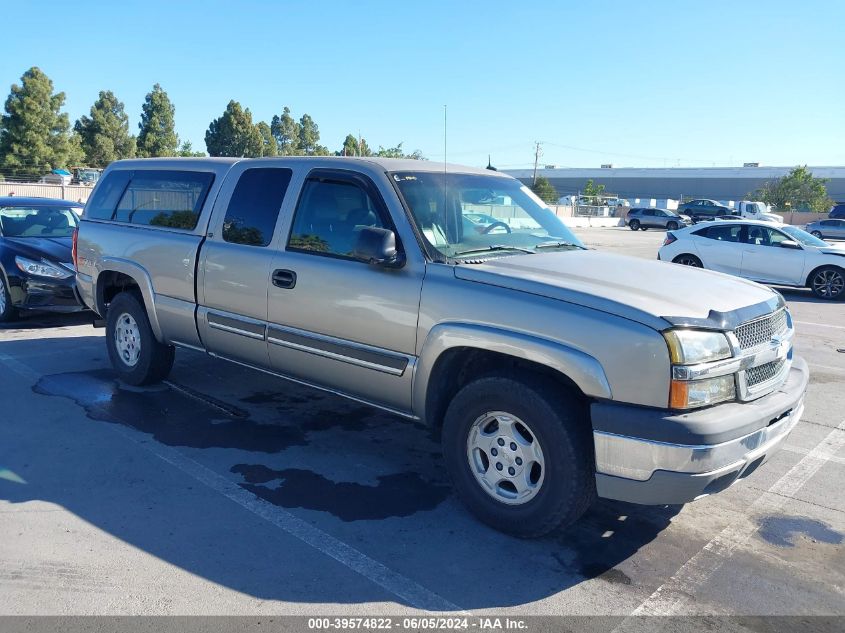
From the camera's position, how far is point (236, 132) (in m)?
53.6

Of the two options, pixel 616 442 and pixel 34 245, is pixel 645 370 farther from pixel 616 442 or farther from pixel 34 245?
pixel 34 245

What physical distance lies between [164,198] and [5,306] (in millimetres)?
4227

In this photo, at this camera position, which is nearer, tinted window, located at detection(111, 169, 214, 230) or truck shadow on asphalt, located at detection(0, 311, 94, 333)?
tinted window, located at detection(111, 169, 214, 230)

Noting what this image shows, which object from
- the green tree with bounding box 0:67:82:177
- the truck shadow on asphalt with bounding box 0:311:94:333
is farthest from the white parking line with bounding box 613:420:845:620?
the green tree with bounding box 0:67:82:177

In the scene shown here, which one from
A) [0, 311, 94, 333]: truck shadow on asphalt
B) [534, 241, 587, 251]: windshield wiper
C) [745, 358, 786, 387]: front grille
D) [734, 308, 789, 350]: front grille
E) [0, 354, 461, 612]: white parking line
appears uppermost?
[534, 241, 587, 251]: windshield wiper

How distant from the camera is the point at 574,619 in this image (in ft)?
10.4

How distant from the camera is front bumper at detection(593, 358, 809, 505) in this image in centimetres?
330

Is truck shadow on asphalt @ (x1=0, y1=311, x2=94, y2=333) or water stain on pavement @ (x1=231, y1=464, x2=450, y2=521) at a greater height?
water stain on pavement @ (x1=231, y1=464, x2=450, y2=521)

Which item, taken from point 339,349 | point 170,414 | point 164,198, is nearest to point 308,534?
point 339,349

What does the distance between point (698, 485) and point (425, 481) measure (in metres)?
1.82

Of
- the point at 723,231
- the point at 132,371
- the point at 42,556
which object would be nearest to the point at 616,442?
the point at 42,556

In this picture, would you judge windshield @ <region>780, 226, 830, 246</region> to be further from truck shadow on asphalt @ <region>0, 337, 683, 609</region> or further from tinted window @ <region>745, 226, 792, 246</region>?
truck shadow on asphalt @ <region>0, 337, 683, 609</region>

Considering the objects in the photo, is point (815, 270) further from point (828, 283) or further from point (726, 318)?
point (726, 318)

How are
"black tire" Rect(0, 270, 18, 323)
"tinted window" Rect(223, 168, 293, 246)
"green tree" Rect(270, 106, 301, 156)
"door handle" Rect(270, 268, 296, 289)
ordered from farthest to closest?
"green tree" Rect(270, 106, 301, 156) < "black tire" Rect(0, 270, 18, 323) < "tinted window" Rect(223, 168, 293, 246) < "door handle" Rect(270, 268, 296, 289)
